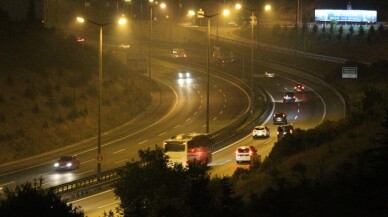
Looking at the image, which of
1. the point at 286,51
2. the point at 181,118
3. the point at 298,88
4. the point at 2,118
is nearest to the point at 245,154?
the point at 181,118

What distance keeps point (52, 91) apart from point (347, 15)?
72.8 m

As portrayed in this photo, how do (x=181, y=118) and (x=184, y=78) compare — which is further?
(x=184, y=78)

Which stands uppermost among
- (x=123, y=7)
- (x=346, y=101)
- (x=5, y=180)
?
(x=123, y=7)

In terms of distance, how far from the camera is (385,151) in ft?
68.9

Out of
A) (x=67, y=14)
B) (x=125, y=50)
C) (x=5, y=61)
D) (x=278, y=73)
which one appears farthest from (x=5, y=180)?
(x=67, y=14)

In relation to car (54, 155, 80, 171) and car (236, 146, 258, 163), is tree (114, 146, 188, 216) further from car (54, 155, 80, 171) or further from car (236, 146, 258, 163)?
car (54, 155, 80, 171)

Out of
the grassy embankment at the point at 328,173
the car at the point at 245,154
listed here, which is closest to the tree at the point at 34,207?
the grassy embankment at the point at 328,173

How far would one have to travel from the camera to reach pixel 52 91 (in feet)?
258

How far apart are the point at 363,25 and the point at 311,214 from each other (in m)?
117

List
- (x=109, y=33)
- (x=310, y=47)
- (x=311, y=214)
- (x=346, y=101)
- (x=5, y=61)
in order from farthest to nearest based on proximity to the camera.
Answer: (x=109, y=33) < (x=310, y=47) < (x=5, y=61) < (x=346, y=101) < (x=311, y=214)

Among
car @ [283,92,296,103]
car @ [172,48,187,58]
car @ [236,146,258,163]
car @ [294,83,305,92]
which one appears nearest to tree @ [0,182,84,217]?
car @ [236,146,258,163]

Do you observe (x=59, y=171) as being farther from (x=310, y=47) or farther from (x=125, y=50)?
(x=310, y=47)

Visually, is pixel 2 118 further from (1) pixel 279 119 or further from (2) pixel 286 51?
(2) pixel 286 51

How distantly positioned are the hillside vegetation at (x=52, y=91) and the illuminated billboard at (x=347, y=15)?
50.7 metres
